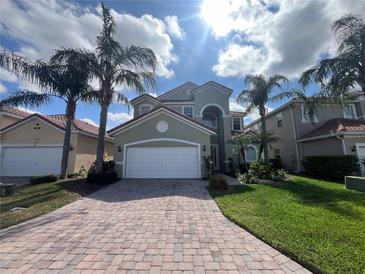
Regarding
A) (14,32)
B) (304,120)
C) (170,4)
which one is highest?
(170,4)

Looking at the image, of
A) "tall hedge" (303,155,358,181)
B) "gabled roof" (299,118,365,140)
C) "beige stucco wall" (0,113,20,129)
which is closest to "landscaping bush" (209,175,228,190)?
"tall hedge" (303,155,358,181)

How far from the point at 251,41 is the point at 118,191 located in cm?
1293

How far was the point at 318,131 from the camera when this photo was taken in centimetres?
1869

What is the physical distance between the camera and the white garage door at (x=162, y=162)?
15.2 metres

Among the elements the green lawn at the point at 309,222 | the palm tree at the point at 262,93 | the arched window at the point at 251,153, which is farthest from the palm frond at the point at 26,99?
the arched window at the point at 251,153

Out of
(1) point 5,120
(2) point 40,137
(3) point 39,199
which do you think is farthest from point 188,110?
(1) point 5,120

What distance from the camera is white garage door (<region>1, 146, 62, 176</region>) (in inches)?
668

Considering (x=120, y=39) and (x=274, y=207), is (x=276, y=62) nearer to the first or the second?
(x=120, y=39)

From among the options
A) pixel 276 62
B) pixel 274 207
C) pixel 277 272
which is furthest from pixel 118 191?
pixel 276 62

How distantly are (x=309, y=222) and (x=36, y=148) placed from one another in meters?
19.9

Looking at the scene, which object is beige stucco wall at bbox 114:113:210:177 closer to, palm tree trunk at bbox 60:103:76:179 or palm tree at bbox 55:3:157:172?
palm tree at bbox 55:3:157:172

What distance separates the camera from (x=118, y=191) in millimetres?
11016

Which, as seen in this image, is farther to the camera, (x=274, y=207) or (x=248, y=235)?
(x=274, y=207)

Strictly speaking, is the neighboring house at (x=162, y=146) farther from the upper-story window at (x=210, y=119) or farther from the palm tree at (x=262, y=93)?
the upper-story window at (x=210, y=119)
